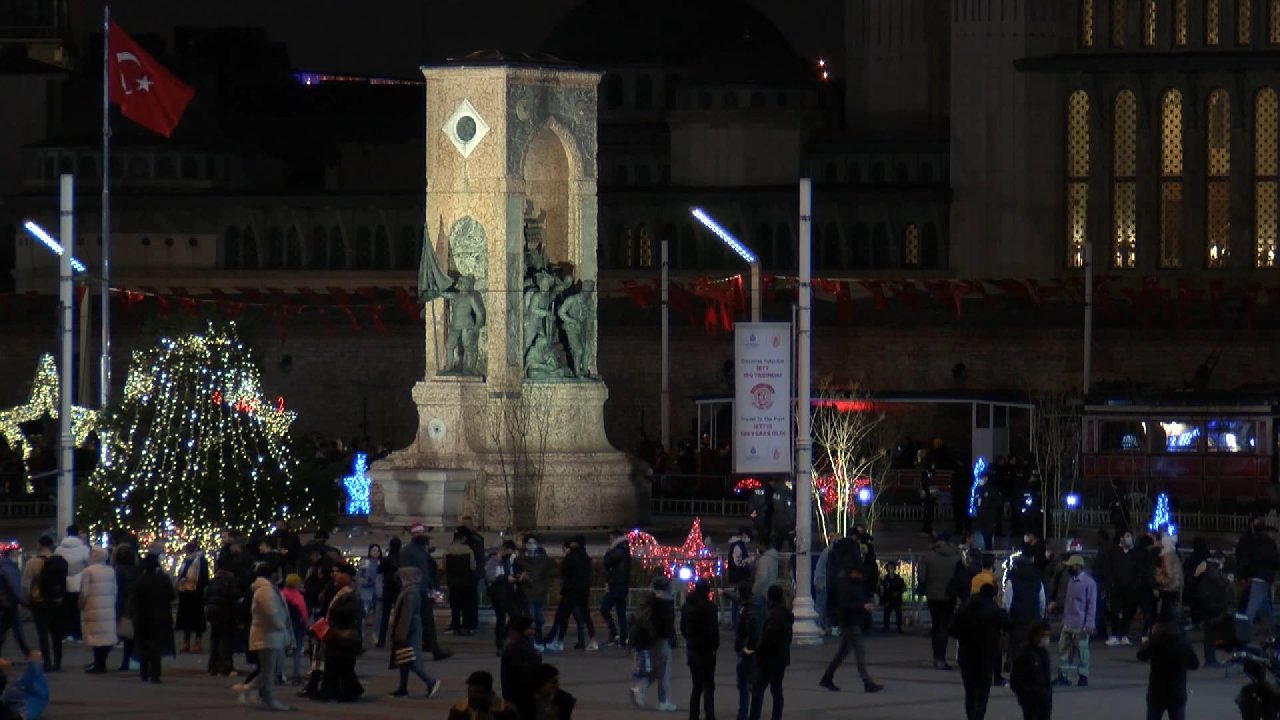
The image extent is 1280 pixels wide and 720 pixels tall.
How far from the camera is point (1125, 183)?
60.8 m

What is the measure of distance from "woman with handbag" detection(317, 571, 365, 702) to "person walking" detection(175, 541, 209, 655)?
3.35 m

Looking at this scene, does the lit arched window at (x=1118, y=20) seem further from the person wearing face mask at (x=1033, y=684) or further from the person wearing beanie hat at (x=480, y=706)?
the person wearing beanie hat at (x=480, y=706)

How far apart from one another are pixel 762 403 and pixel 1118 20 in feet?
116

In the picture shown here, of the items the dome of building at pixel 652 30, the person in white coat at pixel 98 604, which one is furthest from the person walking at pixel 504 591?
the dome of building at pixel 652 30

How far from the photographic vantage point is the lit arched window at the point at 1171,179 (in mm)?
60375

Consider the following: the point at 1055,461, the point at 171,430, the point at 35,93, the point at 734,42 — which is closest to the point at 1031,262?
the point at 734,42

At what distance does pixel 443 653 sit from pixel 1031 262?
37.1 meters

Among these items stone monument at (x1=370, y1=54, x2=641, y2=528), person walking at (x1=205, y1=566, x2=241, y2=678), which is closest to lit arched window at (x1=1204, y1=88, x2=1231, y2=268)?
stone monument at (x1=370, y1=54, x2=641, y2=528)

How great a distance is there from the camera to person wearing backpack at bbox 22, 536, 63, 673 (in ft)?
81.4

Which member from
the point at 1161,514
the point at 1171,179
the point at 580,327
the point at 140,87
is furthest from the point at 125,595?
the point at 1171,179

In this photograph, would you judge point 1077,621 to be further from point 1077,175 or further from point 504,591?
point 1077,175

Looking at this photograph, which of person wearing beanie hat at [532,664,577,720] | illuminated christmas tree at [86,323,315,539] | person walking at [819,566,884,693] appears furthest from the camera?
illuminated christmas tree at [86,323,315,539]

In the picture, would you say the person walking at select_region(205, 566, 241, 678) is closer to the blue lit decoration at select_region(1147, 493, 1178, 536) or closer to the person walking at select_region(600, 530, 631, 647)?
the person walking at select_region(600, 530, 631, 647)

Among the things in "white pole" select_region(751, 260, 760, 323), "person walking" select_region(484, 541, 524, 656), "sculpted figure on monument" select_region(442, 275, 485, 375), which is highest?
"white pole" select_region(751, 260, 760, 323)
